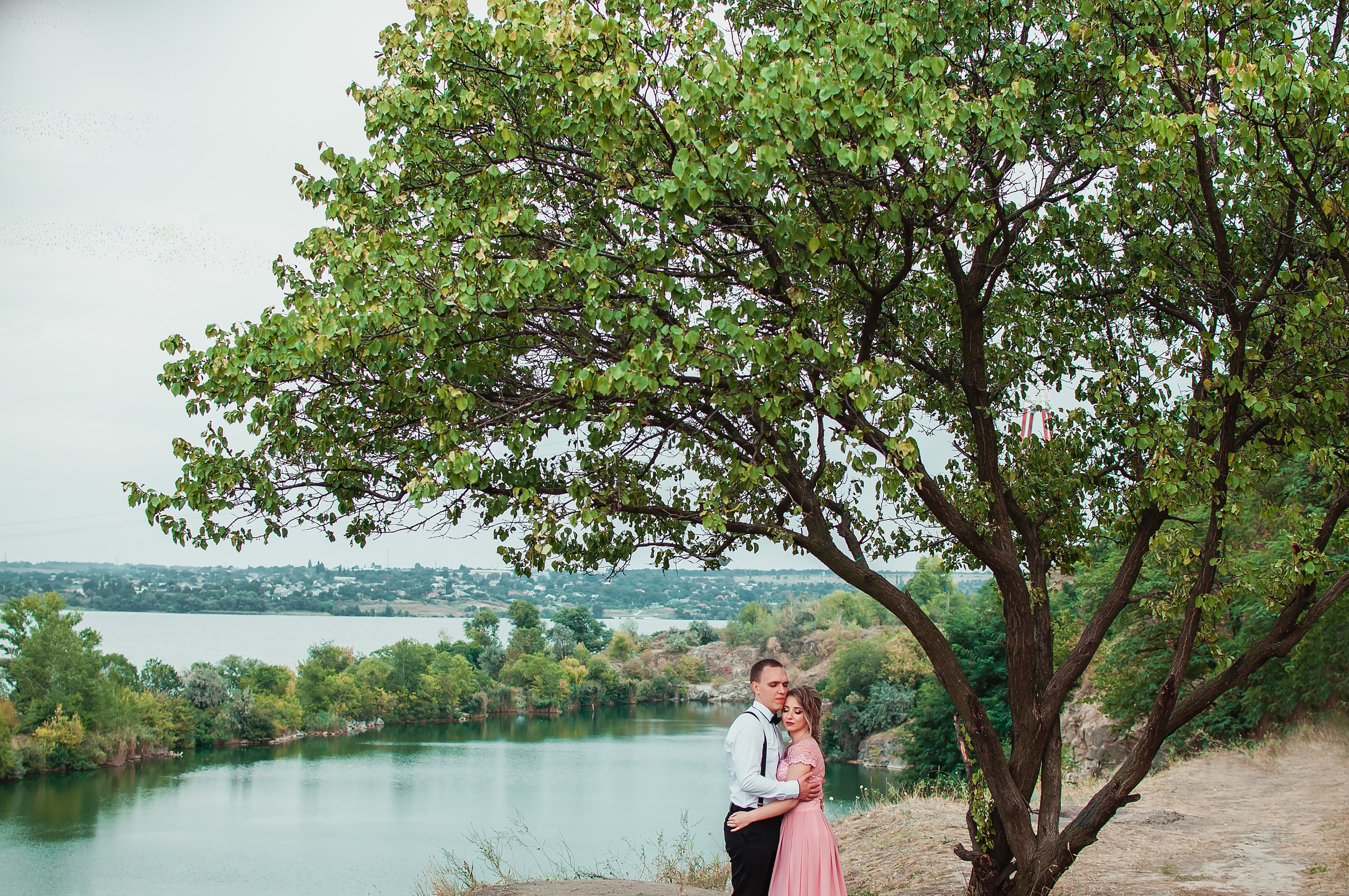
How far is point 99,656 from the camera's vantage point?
112ft

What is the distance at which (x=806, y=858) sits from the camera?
4801 mm

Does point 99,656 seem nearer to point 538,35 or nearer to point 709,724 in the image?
point 709,724

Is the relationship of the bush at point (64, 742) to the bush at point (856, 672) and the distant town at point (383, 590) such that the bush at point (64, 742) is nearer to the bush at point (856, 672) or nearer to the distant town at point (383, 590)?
the distant town at point (383, 590)

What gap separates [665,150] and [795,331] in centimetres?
122

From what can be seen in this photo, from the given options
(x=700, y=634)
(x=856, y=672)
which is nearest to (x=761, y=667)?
(x=856, y=672)

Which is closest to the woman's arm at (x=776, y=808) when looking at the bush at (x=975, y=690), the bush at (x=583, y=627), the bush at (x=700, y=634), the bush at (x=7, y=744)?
the bush at (x=975, y=690)

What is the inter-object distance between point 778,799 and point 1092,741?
22.6 metres

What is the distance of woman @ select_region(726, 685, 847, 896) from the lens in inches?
188

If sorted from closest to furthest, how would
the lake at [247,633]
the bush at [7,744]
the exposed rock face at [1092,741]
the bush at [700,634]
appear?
the exposed rock face at [1092,741] < the bush at [7,744] < the lake at [247,633] < the bush at [700,634]

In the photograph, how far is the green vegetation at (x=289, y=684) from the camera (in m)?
32.3

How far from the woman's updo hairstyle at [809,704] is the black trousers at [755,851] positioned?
486 millimetres

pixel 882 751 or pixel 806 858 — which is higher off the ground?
pixel 806 858

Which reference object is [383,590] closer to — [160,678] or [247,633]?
[247,633]

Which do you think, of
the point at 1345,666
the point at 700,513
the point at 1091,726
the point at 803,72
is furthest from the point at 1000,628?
the point at 803,72
